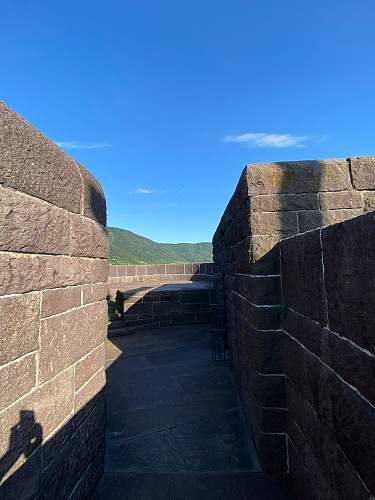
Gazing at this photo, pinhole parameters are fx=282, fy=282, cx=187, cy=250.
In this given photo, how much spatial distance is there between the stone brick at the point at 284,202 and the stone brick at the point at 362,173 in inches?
15.7

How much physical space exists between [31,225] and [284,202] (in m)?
2.15

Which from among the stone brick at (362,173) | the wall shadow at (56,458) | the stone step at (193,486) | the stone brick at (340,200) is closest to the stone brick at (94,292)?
the wall shadow at (56,458)

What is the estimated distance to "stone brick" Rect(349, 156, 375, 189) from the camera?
263 cm

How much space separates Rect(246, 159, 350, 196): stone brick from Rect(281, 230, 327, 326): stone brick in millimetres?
596

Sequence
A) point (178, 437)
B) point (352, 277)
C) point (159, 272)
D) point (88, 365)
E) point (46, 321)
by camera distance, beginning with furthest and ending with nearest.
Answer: point (159, 272) → point (178, 437) → point (88, 365) → point (46, 321) → point (352, 277)

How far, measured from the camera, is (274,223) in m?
2.68

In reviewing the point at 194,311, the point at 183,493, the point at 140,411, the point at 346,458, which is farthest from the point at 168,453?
the point at 194,311

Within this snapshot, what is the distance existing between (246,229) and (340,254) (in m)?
1.44

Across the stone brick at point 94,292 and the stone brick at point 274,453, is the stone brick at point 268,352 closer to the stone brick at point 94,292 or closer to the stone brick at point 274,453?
the stone brick at point 274,453

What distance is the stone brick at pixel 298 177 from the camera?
8.75 feet

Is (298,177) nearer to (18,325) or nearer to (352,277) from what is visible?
(352,277)

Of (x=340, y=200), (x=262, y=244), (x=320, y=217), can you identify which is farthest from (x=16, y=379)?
(x=340, y=200)

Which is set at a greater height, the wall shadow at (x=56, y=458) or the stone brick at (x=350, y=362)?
the stone brick at (x=350, y=362)

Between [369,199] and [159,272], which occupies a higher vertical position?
[369,199]
